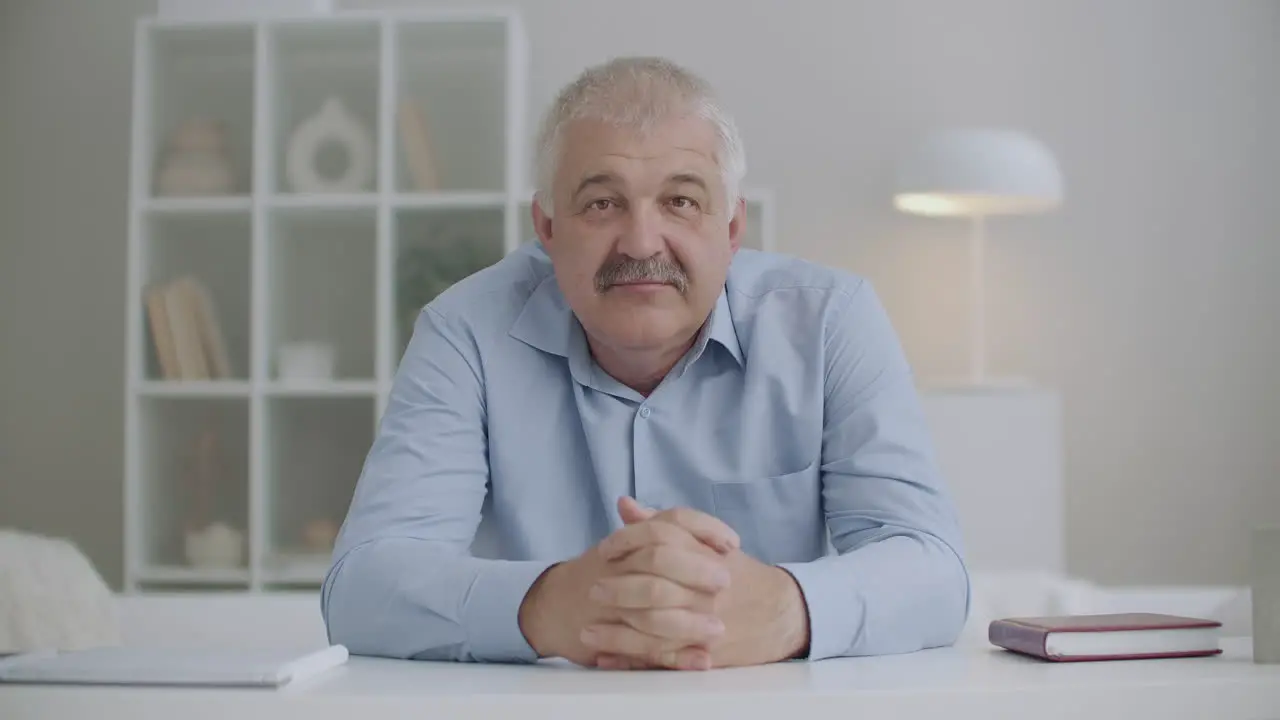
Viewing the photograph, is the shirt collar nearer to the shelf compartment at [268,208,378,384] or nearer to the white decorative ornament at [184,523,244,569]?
the shelf compartment at [268,208,378,384]

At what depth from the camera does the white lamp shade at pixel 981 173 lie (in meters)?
3.19

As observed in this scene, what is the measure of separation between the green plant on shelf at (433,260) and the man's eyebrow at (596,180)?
1.83m

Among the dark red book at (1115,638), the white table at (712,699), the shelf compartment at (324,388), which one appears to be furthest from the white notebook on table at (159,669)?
the shelf compartment at (324,388)

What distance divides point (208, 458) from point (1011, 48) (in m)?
2.38

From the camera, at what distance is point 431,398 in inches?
58.3

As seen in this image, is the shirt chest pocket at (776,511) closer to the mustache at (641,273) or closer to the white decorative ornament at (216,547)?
the mustache at (641,273)

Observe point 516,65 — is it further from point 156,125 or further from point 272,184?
point 156,125

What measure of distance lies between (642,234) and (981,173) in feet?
6.38

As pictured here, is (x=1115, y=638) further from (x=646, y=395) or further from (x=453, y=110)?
(x=453, y=110)

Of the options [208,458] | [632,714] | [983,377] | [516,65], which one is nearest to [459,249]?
[516,65]

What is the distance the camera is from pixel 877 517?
1.38 metres

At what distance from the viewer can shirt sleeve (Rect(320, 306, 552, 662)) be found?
1.18m

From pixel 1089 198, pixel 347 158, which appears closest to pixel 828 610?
pixel 347 158

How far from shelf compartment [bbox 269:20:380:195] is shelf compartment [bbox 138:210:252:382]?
0.66ft
